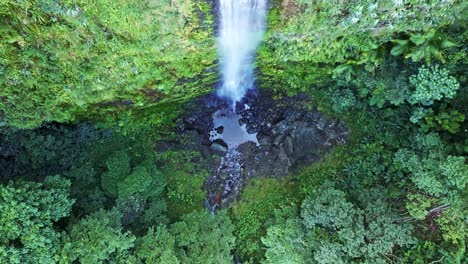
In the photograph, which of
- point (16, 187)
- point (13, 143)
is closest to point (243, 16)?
point (16, 187)

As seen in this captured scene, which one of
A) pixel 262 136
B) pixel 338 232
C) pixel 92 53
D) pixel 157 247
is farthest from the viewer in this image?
pixel 262 136

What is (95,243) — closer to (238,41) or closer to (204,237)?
(204,237)

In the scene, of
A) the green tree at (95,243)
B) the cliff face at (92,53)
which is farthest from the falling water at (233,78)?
the green tree at (95,243)

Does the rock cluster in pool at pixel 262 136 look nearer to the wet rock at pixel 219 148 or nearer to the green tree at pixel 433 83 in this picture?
the wet rock at pixel 219 148

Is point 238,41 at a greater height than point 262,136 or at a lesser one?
greater

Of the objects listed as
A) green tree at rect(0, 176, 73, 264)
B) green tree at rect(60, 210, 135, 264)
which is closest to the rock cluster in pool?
green tree at rect(60, 210, 135, 264)

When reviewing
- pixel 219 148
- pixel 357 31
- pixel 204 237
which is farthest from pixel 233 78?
pixel 204 237
